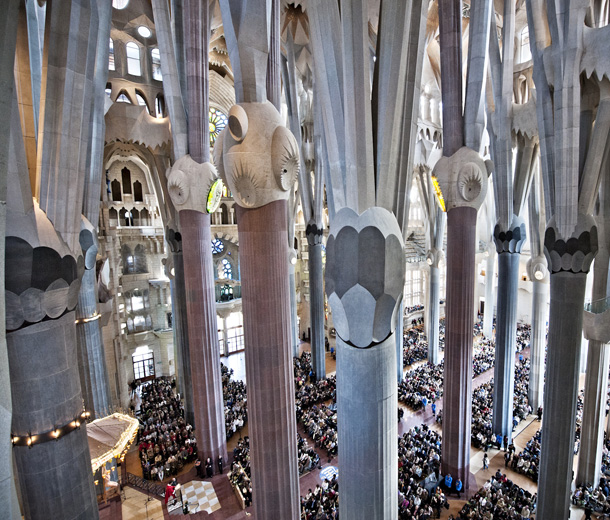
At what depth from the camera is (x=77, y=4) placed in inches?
170

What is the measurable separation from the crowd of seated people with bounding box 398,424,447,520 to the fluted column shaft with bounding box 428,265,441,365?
26.2 ft

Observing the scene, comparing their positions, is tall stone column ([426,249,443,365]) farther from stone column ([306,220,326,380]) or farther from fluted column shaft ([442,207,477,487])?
fluted column shaft ([442,207,477,487])

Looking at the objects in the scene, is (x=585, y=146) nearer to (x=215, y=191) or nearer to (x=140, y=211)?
(x=215, y=191)

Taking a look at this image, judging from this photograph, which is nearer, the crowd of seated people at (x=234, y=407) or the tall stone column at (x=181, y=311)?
the tall stone column at (x=181, y=311)

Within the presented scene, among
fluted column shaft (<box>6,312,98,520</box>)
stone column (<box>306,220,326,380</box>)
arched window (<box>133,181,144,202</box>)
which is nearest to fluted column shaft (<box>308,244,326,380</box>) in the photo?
stone column (<box>306,220,326,380</box>)

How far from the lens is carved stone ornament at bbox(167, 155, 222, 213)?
9.41 m

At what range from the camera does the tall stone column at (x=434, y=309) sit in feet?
66.5

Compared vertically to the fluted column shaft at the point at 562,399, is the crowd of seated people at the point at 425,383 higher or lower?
lower

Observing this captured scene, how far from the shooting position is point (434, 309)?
2036cm

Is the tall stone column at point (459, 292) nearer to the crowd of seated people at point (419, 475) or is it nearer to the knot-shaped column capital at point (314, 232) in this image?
the crowd of seated people at point (419, 475)

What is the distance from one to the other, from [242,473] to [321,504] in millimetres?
2685

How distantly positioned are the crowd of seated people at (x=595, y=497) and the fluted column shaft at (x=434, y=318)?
10239 mm

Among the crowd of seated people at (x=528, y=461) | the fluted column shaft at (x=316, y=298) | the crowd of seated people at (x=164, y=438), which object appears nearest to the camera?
the crowd of seated people at (x=528, y=461)

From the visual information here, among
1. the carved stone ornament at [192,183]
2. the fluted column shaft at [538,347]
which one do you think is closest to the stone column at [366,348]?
the carved stone ornament at [192,183]
